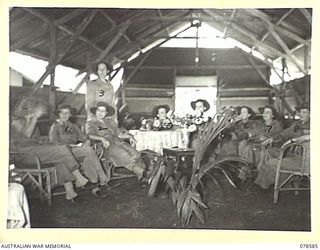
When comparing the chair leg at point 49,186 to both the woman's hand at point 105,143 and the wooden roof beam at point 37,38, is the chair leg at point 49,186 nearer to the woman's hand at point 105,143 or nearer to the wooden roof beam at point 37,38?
the woman's hand at point 105,143

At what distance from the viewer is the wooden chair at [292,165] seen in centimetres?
99

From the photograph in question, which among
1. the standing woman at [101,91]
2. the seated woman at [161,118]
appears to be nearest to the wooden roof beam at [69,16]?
the standing woman at [101,91]

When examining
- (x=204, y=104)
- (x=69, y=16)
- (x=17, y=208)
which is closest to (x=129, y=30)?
(x=69, y=16)

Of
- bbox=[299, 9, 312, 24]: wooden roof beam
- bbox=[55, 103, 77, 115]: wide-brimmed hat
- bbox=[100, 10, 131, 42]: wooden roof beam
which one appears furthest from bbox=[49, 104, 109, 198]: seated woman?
bbox=[299, 9, 312, 24]: wooden roof beam

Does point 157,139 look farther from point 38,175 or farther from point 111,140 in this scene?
point 38,175

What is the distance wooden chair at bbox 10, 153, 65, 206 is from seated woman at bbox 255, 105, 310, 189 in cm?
48

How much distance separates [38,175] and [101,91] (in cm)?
24

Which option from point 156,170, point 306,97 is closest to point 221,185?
point 156,170

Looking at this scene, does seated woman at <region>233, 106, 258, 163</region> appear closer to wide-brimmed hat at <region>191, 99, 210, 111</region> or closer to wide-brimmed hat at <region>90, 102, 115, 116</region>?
wide-brimmed hat at <region>191, 99, 210, 111</region>

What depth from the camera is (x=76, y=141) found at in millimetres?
1020

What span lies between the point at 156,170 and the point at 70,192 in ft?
0.68

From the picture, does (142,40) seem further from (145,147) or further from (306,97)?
(306,97)

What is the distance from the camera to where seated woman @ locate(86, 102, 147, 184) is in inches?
39.7
